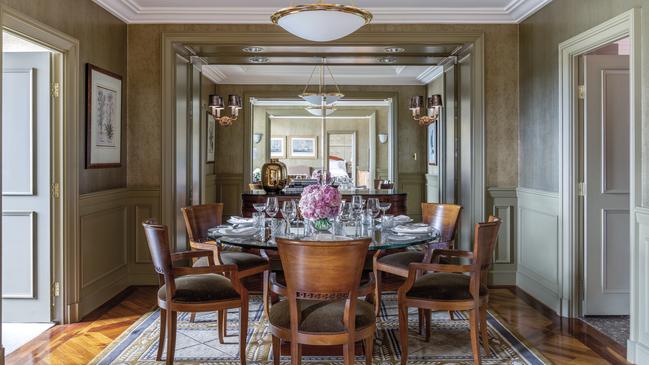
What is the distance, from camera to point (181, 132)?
Answer: 207 inches

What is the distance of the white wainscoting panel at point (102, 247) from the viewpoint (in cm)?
413

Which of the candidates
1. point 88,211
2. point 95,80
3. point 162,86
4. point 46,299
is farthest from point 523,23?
point 46,299

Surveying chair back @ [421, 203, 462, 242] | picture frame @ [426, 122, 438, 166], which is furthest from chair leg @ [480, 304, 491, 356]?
picture frame @ [426, 122, 438, 166]

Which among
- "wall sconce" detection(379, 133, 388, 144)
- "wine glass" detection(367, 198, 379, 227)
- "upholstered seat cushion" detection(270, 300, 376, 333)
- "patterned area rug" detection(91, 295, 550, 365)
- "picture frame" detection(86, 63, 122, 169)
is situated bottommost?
"patterned area rug" detection(91, 295, 550, 365)

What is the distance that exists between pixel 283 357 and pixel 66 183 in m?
2.07

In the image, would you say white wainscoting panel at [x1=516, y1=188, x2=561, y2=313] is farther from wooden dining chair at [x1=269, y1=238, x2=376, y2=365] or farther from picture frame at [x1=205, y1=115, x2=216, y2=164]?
picture frame at [x1=205, y1=115, x2=216, y2=164]

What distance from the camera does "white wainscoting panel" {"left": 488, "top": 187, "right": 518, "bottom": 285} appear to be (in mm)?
5074

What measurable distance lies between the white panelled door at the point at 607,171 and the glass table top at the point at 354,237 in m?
1.53

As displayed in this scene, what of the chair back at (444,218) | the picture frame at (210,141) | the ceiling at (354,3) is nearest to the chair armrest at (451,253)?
the chair back at (444,218)

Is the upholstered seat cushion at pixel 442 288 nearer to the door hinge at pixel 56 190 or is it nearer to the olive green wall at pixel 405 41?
the olive green wall at pixel 405 41

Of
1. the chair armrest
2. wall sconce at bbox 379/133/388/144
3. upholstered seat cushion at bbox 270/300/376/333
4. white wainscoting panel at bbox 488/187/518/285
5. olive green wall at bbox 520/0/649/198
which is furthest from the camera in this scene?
wall sconce at bbox 379/133/388/144

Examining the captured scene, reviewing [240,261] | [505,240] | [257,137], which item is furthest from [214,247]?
[257,137]

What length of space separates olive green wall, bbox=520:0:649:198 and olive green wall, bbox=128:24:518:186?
0.36 feet

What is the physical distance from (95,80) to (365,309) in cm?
304
